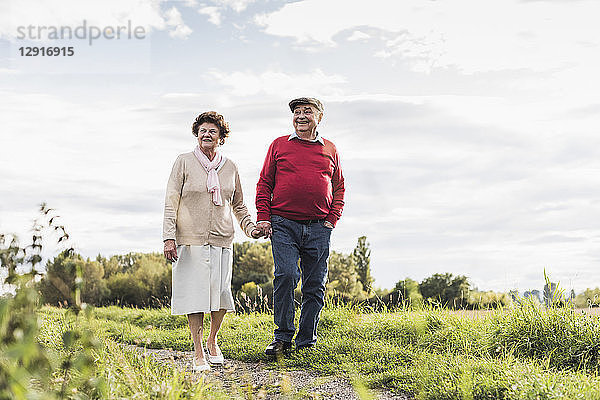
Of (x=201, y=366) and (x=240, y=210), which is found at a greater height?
(x=240, y=210)

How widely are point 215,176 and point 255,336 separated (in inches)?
79.5

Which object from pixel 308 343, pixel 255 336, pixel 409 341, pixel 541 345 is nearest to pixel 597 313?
pixel 541 345

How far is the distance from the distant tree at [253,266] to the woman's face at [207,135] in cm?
571

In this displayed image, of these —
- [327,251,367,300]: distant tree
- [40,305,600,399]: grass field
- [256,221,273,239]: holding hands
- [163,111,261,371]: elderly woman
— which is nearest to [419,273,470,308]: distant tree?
[327,251,367,300]: distant tree

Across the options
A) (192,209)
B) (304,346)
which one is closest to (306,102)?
(192,209)

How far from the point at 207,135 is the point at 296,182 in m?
0.83

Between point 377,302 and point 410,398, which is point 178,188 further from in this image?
point 377,302

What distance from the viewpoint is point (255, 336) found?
19.9ft

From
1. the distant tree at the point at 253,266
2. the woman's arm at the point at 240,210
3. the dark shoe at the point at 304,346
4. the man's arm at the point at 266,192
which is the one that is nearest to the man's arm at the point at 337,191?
the man's arm at the point at 266,192

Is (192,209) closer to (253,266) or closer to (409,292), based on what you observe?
(409,292)

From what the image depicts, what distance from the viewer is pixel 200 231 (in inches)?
186

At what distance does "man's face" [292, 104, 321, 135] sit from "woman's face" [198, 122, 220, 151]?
72 centimetres

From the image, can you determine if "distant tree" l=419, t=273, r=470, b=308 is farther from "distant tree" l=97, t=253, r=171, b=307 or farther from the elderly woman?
"distant tree" l=97, t=253, r=171, b=307

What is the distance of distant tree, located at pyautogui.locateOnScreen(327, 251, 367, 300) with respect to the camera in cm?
916
